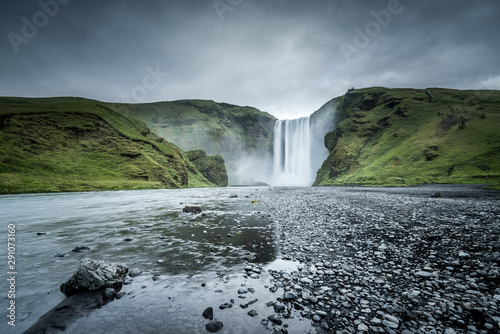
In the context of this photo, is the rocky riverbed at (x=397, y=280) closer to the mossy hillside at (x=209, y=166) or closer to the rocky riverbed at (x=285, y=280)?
the rocky riverbed at (x=285, y=280)

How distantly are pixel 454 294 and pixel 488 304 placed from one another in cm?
57

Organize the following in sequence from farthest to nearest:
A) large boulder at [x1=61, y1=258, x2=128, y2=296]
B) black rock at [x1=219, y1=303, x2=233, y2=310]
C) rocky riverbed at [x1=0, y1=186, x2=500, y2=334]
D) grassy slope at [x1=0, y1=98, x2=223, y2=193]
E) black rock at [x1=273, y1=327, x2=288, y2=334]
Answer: grassy slope at [x1=0, y1=98, x2=223, y2=193], large boulder at [x1=61, y1=258, x2=128, y2=296], black rock at [x1=219, y1=303, x2=233, y2=310], rocky riverbed at [x1=0, y1=186, x2=500, y2=334], black rock at [x1=273, y1=327, x2=288, y2=334]

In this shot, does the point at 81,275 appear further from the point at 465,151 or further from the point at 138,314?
the point at 465,151

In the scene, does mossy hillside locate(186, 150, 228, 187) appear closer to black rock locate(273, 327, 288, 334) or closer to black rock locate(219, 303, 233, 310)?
black rock locate(219, 303, 233, 310)

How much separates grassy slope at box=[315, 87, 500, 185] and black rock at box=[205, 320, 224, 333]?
271ft

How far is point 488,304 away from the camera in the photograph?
14.0 ft

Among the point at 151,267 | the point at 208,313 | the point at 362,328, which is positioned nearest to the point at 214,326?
the point at 208,313

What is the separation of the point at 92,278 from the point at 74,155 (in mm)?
94963

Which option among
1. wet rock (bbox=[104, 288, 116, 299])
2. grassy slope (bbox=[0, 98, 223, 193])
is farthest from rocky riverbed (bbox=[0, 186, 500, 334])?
grassy slope (bbox=[0, 98, 223, 193])

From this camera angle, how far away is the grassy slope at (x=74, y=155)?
55059 millimetres

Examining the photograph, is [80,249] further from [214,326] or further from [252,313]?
[252,313]

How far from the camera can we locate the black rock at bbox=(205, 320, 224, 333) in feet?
12.8

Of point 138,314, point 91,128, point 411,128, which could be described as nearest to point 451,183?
point 411,128

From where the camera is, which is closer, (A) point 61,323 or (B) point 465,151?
(A) point 61,323
